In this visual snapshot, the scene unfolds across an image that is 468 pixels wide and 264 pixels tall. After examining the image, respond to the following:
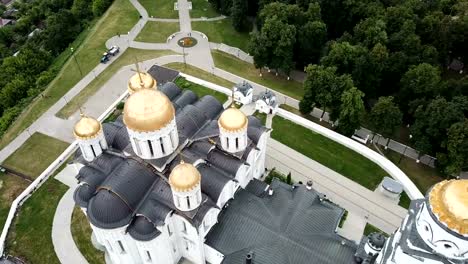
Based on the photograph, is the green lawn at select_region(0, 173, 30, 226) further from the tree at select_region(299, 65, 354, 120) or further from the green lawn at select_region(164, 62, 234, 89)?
the tree at select_region(299, 65, 354, 120)

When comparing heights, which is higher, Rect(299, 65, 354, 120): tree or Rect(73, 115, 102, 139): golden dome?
Rect(73, 115, 102, 139): golden dome

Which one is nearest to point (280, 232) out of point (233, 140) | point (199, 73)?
point (233, 140)

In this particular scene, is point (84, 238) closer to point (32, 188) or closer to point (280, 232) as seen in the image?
point (32, 188)

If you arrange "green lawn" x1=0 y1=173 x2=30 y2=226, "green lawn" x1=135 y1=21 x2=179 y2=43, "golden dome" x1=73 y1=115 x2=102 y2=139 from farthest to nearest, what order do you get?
"green lawn" x1=135 y1=21 x2=179 y2=43 → "green lawn" x1=0 y1=173 x2=30 y2=226 → "golden dome" x1=73 y1=115 x2=102 y2=139

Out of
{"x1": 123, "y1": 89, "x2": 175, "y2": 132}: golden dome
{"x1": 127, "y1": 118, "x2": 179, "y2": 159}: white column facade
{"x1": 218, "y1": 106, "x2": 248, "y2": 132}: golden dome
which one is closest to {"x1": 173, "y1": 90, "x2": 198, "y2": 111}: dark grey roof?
{"x1": 127, "y1": 118, "x2": 179, "y2": 159}: white column facade

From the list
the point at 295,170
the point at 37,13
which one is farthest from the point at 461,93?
the point at 37,13
